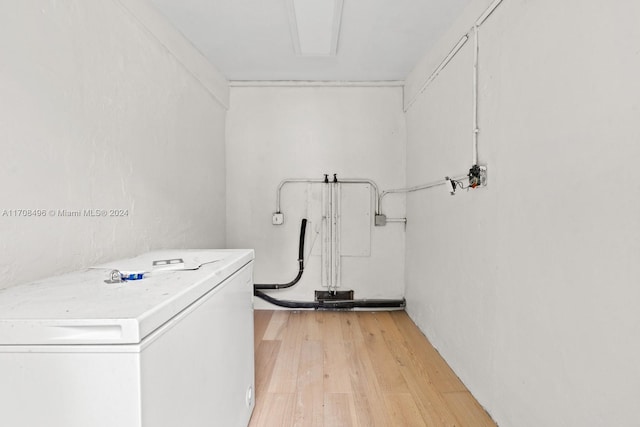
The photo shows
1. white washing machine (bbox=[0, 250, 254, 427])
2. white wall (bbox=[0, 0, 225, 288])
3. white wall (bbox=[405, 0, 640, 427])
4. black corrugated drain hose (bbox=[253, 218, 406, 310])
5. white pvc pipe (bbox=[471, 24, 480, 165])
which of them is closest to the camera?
white washing machine (bbox=[0, 250, 254, 427])

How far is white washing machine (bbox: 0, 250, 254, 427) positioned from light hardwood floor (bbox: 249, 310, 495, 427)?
83cm

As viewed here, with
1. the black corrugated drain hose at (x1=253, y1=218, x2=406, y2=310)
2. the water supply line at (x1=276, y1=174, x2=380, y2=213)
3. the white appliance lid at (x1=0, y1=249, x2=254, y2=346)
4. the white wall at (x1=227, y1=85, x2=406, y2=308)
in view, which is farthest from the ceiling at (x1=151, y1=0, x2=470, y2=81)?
the white appliance lid at (x1=0, y1=249, x2=254, y2=346)

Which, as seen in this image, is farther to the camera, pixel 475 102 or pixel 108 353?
pixel 475 102

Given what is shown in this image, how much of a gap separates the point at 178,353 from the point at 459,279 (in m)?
1.61

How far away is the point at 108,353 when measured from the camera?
0.57 meters

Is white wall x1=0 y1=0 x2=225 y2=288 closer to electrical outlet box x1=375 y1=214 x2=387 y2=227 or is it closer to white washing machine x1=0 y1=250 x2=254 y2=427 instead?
white washing machine x1=0 y1=250 x2=254 y2=427

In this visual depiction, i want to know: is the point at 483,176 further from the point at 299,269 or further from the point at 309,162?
the point at 299,269

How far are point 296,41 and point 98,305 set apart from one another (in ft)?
7.06

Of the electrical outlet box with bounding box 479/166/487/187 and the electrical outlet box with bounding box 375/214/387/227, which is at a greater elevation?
the electrical outlet box with bounding box 479/166/487/187

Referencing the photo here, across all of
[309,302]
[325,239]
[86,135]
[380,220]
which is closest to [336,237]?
[325,239]

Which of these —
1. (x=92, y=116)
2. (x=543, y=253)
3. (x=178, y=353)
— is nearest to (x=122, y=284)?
(x=178, y=353)

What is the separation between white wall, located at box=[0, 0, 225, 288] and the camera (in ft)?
3.14

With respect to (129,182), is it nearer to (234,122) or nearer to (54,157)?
(54,157)

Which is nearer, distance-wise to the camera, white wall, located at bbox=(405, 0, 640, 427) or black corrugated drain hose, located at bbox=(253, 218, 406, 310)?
white wall, located at bbox=(405, 0, 640, 427)
